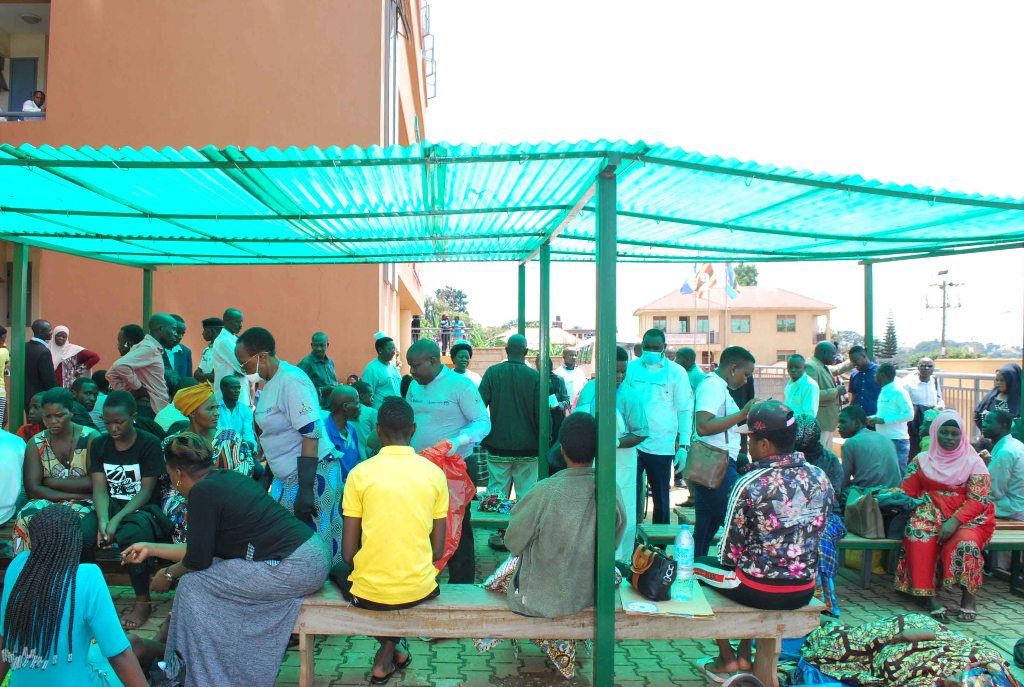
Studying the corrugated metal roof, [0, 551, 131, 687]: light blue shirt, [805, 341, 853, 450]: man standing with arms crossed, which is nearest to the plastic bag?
[0, 551, 131, 687]: light blue shirt

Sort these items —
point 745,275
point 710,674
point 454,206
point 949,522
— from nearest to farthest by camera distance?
point 710,674 < point 454,206 < point 949,522 < point 745,275

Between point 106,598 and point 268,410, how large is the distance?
69.8 inches

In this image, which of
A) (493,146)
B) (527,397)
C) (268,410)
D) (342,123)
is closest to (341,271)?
(342,123)

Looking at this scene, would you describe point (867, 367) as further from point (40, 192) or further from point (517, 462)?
point (40, 192)

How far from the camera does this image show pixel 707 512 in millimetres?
5012

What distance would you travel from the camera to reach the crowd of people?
3311mm

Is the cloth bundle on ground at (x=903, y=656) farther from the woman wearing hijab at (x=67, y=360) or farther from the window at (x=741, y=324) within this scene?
the window at (x=741, y=324)

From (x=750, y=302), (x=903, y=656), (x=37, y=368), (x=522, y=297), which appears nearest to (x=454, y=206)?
(x=522, y=297)

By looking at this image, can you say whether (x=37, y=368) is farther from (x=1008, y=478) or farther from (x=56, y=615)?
(x=1008, y=478)

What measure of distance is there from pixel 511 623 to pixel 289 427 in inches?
70.0

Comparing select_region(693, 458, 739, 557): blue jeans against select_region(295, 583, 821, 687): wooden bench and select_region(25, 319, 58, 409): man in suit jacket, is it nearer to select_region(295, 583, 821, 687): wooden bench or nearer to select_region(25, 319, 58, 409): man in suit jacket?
select_region(295, 583, 821, 687): wooden bench

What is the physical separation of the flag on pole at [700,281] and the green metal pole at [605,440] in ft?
82.6

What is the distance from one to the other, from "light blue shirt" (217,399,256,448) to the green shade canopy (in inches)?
54.6

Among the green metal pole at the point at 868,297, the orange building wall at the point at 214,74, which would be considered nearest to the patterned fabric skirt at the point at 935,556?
the green metal pole at the point at 868,297
